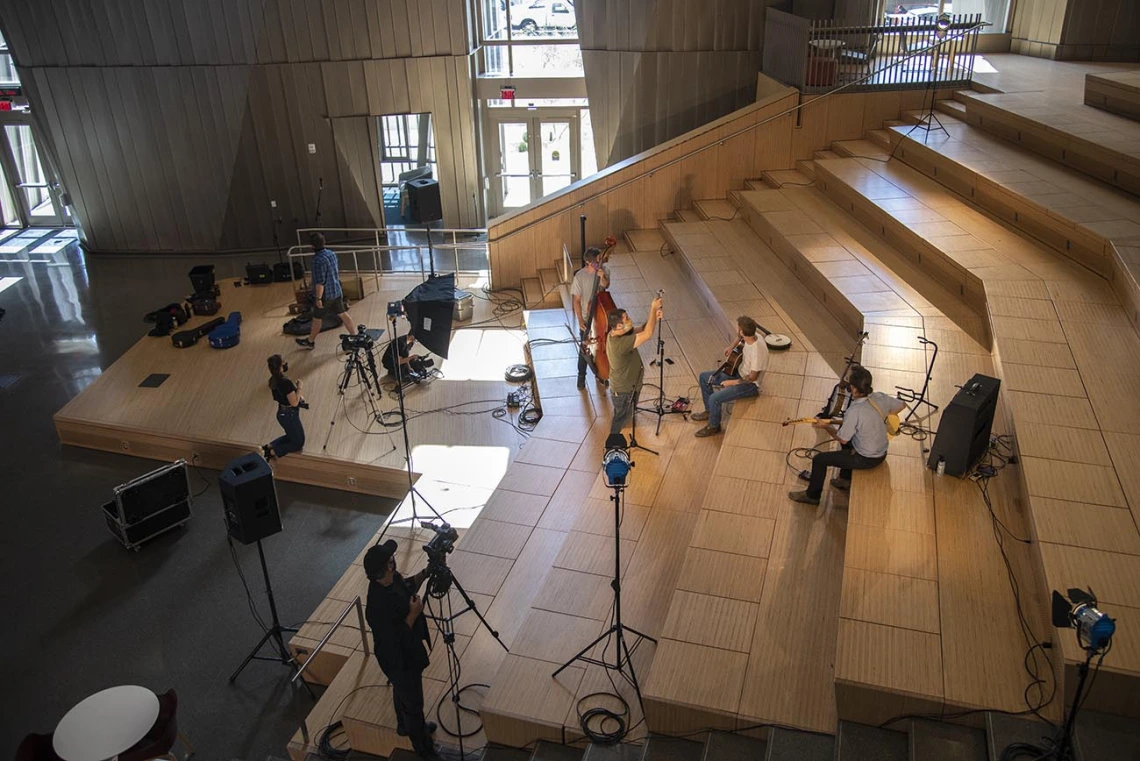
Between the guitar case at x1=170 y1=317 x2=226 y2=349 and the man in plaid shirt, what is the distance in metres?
1.21

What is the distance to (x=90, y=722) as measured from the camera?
14.9ft

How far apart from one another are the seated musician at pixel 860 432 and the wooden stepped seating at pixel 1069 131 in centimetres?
367

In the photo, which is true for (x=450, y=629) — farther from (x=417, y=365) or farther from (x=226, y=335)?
(x=226, y=335)

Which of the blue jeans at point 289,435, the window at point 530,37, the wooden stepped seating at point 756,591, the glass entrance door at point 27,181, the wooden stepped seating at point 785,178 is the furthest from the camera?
the glass entrance door at point 27,181

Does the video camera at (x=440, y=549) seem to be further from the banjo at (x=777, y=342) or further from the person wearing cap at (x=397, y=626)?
the banjo at (x=777, y=342)

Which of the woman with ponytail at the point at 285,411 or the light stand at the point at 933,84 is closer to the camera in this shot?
the woman with ponytail at the point at 285,411

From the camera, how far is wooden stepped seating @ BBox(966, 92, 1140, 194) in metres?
7.09

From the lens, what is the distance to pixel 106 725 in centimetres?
454

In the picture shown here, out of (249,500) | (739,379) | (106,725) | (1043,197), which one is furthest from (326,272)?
(1043,197)

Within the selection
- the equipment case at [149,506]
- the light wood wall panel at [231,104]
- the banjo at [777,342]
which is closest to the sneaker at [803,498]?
the banjo at [777,342]

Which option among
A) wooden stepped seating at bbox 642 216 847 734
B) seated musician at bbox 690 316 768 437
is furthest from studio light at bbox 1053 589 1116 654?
seated musician at bbox 690 316 768 437

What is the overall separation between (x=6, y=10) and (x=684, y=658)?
13337mm

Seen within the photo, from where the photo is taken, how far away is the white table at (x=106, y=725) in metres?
4.41

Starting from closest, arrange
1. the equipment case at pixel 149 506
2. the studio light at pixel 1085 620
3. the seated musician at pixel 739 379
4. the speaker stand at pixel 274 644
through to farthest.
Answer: the studio light at pixel 1085 620 < the speaker stand at pixel 274 644 < the seated musician at pixel 739 379 < the equipment case at pixel 149 506
